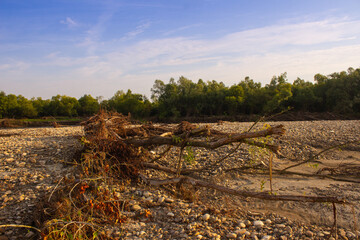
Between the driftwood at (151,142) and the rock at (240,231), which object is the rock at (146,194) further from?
the rock at (240,231)

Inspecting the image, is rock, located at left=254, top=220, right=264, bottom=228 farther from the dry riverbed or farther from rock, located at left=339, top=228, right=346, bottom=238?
rock, located at left=339, top=228, right=346, bottom=238

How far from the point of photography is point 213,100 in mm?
36000

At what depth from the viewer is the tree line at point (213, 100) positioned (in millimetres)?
32062

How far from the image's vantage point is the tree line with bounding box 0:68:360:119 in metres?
32.1

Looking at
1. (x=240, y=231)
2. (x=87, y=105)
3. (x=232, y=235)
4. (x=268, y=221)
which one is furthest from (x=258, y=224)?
(x=87, y=105)

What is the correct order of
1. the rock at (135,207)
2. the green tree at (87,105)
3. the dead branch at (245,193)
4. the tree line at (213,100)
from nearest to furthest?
1. the dead branch at (245,193)
2. the rock at (135,207)
3. the tree line at (213,100)
4. the green tree at (87,105)

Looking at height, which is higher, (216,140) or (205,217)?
(216,140)

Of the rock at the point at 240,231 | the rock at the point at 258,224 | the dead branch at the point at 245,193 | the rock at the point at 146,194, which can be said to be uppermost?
the dead branch at the point at 245,193

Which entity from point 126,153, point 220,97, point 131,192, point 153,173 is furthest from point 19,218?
point 220,97

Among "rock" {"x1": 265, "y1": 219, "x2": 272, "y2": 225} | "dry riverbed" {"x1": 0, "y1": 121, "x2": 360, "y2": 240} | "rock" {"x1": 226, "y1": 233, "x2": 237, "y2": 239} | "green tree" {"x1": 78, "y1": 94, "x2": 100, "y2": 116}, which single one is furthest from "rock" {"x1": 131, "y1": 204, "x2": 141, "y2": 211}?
"green tree" {"x1": 78, "y1": 94, "x2": 100, "y2": 116}

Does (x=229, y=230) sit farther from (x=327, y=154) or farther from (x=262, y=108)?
(x=262, y=108)

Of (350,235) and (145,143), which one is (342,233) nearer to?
Answer: (350,235)

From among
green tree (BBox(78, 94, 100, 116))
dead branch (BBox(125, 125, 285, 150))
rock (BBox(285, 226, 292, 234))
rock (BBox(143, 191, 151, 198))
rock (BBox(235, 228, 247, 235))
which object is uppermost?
green tree (BBox(78, 94, 100, 116))

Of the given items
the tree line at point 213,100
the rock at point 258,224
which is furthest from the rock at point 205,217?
the tree line at point 213,100
